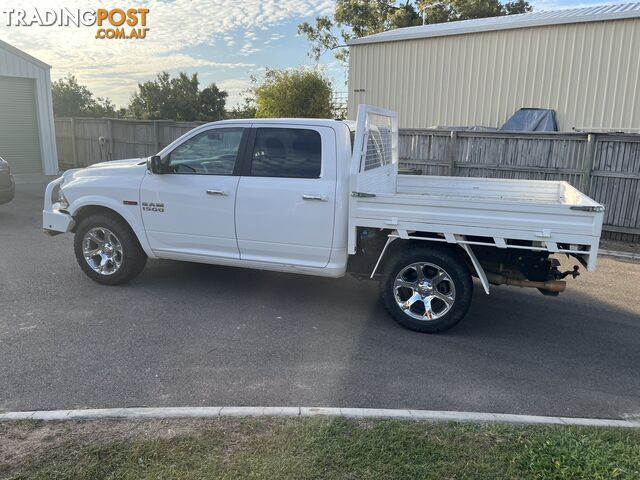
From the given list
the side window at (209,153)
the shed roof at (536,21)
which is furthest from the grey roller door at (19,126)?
the side window at (209,153)

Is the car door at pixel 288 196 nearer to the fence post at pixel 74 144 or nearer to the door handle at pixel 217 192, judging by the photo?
the door handle at pixel 217 192

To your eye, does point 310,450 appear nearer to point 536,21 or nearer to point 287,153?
point 287,153

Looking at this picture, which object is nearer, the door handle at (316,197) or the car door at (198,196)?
the door handle at (316,197)

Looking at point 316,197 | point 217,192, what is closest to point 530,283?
point 316,197

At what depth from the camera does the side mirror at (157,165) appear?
19.2 feet

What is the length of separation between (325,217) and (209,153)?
5.20 feet

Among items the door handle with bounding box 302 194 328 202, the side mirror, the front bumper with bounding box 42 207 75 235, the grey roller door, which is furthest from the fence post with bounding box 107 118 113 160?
the door handle with bounding box 302 194 328 202

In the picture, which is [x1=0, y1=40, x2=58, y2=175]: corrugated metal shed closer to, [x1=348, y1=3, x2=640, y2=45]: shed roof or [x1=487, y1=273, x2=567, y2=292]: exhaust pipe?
[x1=348, y1=3, x2=640, y2=45]: shed roof

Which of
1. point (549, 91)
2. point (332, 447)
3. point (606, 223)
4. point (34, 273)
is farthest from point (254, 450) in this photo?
point (549, 91)

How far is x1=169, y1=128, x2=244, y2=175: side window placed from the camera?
5785 millimetres

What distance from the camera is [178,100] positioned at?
1415 inches

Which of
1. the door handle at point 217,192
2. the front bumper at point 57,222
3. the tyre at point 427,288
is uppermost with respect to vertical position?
the door handle at point 217,192

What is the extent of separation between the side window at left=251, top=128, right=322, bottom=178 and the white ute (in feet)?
0.04

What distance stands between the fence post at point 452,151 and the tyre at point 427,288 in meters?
6.13
